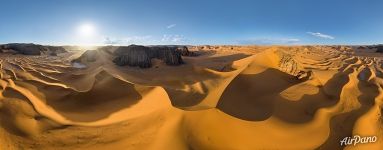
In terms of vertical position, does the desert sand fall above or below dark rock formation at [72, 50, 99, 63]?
below

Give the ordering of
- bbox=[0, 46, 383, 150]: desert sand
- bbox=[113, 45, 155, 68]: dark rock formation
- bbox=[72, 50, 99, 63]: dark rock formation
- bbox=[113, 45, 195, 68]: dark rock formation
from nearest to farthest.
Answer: bbox=[0, 46, 383, 150]: desert sand < bbox=[113, 45, 155, 68]: dark rock formation < bbox=[113, 45, 195, 68]: dark rock formation < bbox=[72, 50, 99, 63]: dark rock formation

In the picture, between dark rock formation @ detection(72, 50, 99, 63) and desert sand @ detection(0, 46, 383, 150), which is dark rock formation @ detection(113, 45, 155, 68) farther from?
desert sand @ detection(0, 46, 383, 150)

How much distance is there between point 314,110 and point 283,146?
171 centimetres

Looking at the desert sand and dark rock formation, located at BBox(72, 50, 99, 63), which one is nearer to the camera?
the desert sand

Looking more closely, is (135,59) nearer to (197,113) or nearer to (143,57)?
(143,57)

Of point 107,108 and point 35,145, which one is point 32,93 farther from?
point 35,145

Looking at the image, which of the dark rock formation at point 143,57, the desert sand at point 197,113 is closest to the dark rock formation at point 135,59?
the dark rock formation at point 143,57

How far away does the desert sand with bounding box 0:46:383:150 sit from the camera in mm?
4336

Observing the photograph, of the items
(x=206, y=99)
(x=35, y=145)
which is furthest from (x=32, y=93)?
(x=206, y=99)

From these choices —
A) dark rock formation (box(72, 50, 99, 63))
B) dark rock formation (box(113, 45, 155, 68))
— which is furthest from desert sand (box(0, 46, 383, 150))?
dark rock formation (box(72, 50, 99, 63))

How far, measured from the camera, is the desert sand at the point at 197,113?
434 centimetres

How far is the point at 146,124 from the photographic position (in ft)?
15.9

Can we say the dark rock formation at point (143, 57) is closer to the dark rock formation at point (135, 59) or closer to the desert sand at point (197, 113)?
the dark rock formation at point (135, 59)

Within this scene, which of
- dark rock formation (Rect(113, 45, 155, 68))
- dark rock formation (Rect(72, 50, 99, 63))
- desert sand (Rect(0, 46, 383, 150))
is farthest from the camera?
dark rock formation (Rect(72, 50, 99, 63))
